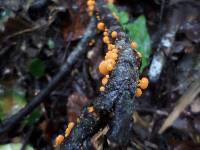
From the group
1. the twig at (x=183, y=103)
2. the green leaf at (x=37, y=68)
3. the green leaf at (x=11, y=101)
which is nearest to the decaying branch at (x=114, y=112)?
the twig at (x=183, y=103)

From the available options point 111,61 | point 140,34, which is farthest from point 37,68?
point 111,61

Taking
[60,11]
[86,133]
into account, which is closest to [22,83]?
[60,11]

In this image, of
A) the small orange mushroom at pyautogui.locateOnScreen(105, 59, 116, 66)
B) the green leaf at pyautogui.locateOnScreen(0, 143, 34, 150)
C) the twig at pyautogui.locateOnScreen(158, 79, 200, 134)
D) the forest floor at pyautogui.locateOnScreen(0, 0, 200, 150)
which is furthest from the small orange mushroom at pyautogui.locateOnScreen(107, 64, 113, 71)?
the green leaf at pyautogui.locateOnScreen(0, 143, 34, 150)

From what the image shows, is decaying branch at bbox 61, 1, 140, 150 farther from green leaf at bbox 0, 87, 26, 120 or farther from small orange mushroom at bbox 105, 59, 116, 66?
green leaf at bbox 0, 87, 26, 120

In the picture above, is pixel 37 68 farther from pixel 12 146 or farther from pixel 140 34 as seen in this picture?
pixel 140 34

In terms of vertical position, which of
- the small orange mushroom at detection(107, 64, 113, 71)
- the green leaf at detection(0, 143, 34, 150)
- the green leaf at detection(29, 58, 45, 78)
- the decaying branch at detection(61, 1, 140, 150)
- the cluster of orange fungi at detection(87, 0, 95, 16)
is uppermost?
the small orange mushroom at detection(107, 64, 113, 71)

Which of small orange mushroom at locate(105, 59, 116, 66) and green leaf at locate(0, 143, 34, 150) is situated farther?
green leaf at locate(0, 143, 34, 150)

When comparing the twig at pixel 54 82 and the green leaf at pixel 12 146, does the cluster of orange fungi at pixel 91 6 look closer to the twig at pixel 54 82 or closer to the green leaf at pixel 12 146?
the twig at pixel 54 82
